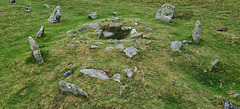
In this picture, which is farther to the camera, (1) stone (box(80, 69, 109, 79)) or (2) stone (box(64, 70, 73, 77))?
(2) stone (box(64, 70, 73, 77))

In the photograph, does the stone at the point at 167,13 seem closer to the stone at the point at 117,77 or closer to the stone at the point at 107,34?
the stone at the point at 107,34

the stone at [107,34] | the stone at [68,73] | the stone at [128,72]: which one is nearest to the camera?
the stone at [128,72]

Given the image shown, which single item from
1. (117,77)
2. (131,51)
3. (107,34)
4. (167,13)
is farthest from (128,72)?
(167,13)

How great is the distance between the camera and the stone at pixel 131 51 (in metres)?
11.5

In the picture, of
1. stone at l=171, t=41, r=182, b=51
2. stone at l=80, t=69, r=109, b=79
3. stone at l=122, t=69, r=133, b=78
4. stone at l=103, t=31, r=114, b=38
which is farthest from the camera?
stone at l=103, t=31, r=114, b=38

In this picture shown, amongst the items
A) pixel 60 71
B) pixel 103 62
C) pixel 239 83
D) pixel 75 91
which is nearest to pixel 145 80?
pixel 103 62

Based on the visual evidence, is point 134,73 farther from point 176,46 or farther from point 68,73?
point 176,46

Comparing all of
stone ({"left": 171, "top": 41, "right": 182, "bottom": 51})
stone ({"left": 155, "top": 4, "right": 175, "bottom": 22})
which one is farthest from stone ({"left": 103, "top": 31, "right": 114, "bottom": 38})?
stone ({"left": 155, "top": 4, "right": 175, "bottom": 22})

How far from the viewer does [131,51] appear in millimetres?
11852

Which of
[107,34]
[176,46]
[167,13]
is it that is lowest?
[176,46]

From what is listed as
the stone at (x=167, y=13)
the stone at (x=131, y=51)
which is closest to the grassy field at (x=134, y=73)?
the stone at (x=131, y=51)

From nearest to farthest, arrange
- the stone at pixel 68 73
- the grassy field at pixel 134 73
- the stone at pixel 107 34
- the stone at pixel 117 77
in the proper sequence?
the grassy field at pixel 134 73
the stone at pixel 117 77
the stone at pixel 68 73
the stone at pixel 107 34

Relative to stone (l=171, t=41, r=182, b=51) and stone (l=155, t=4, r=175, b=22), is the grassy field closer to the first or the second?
stone (l=171, t=41, r=182, b=51)

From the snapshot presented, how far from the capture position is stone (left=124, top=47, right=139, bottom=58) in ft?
37.7
